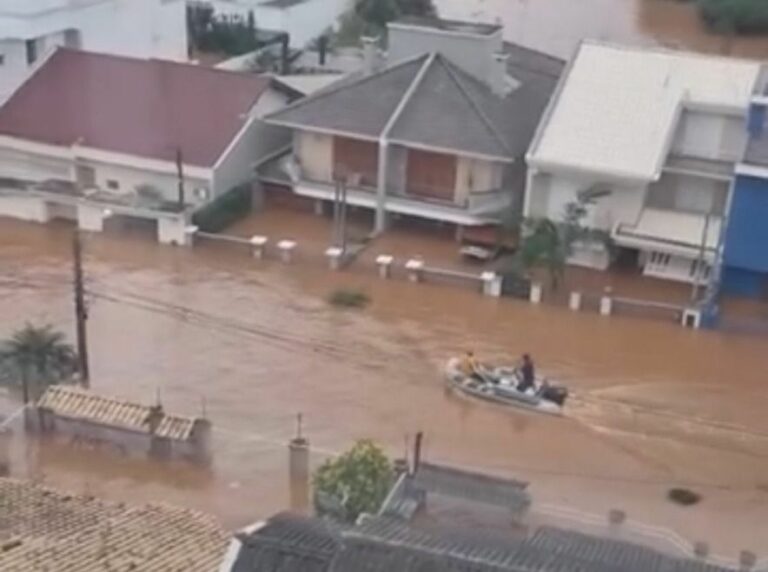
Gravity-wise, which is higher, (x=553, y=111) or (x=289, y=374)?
(x=553, y=111)

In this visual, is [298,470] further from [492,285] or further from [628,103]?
[628,103]

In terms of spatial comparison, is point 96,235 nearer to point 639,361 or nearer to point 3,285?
point 3,285

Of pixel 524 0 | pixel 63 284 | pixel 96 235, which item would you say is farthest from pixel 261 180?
pixel 524 0

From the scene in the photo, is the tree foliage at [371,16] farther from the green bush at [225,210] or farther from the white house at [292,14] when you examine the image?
the green bush at [225,210]

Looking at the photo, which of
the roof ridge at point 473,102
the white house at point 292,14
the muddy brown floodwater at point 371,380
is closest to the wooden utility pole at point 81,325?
the muddy brown floodwater at point 371,380

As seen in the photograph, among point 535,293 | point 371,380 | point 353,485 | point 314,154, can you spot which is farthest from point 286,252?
point 353,485

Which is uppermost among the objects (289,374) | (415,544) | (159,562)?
(415,544)
